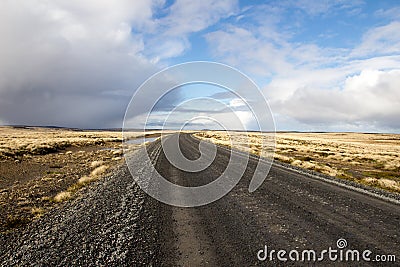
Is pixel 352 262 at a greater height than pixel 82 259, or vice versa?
pixel 352 262

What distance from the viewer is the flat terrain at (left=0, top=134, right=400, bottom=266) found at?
5.84 meters

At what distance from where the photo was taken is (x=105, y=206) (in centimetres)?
984

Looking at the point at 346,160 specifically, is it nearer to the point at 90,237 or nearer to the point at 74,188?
the point at 74,188

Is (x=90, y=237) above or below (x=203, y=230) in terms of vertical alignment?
below

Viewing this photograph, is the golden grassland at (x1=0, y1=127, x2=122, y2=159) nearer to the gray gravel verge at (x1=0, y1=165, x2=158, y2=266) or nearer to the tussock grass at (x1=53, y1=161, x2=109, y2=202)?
the tussock grass at (x1=53, y1=161, x2=109, y2=202)

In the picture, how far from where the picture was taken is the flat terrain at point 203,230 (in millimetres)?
5840

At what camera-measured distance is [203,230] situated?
7195 millimetres

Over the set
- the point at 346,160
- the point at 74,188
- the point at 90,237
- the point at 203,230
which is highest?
the point at 346,160

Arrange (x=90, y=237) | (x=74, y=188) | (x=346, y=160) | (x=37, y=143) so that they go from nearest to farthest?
(x=90, y=237), (x=74, y=188), (x=346, y=160), (x=37, y=143)

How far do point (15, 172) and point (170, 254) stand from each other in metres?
21.7

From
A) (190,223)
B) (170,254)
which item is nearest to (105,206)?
(190,223)

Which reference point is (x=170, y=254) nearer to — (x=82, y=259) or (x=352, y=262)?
(x=82, y=259)

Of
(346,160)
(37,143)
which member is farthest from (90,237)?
(37,143)

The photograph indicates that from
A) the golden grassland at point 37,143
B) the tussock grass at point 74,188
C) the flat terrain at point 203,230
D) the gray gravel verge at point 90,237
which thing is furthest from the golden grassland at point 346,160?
the golden grassland at point 37,143
